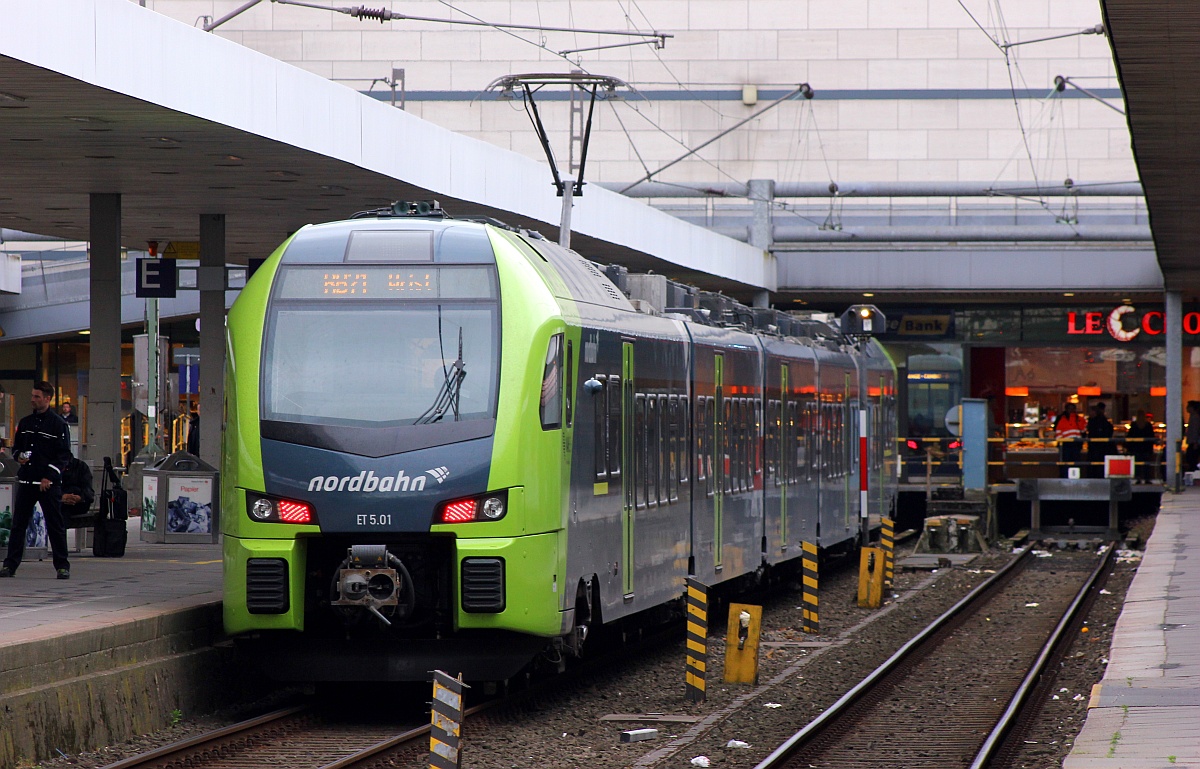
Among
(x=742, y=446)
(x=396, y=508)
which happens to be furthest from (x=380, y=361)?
(x=742, y=446)

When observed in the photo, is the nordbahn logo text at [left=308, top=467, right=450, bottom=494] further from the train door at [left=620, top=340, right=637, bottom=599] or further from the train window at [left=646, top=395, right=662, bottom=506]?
the train window at [left=646, top=395, right=662, bottom=506]

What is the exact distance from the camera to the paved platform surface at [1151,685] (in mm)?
8883

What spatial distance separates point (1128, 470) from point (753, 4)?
80.8 ft

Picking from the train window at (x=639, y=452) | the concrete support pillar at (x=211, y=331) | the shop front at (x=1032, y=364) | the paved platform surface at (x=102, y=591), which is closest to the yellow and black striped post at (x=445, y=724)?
the paved platform surface at (x=102, y=591)

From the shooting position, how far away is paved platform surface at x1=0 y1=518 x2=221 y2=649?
37.3 feet

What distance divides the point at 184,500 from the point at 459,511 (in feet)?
28.7

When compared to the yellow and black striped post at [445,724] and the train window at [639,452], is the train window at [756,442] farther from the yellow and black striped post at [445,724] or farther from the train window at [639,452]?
the yellow and black striped post at [445,724]

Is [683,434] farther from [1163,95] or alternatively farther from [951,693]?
[1163,95]

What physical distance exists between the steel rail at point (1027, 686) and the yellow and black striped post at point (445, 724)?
3.28 m

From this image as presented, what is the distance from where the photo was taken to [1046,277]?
36.4 metres

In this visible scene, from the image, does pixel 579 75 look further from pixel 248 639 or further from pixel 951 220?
pixel 951 220

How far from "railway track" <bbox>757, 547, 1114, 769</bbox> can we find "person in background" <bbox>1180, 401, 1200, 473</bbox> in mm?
16123

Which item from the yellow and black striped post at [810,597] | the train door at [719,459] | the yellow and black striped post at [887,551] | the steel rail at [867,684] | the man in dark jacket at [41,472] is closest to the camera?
the steel rail at [867,684]

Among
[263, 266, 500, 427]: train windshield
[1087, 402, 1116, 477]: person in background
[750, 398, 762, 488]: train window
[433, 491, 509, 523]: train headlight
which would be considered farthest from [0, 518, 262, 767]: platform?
[1087, 402, 1116, 477]: person in background
